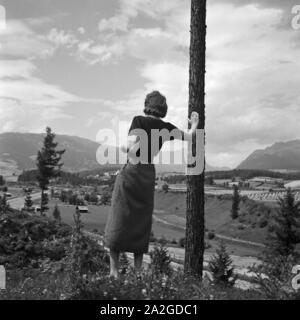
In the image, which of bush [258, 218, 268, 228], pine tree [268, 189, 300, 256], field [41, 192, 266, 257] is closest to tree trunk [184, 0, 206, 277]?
pine tree [268, 189, 300, 256]

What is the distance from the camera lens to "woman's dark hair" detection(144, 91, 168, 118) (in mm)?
7910

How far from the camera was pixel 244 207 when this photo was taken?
112750 millimetres

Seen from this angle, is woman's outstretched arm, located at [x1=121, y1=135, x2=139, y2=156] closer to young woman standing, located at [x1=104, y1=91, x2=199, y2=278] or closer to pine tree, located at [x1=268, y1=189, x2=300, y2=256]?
young woman standing, located at [x1=104, y1=91, x2=199, y2=278]

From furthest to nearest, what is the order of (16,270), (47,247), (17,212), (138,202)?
(17,212) → (47,247) → (16,270) → (138,202)

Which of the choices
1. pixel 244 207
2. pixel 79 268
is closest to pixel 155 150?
pixel 79 268

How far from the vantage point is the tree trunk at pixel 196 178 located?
9.51 m

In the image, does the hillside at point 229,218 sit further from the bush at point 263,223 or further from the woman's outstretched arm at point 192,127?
the woman's outstretched arm at point 192,127

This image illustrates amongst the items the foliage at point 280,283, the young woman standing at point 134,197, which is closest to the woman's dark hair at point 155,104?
the young woman standing at point 134,197

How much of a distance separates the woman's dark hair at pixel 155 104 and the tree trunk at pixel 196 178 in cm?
159

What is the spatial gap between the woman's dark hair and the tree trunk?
5.23ft

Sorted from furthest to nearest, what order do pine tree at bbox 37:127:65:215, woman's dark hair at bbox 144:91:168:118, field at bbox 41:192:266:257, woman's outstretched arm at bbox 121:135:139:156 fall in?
field at bbox 41:192:266:257, pine tree at bbox 37:127:65:215, woman's dark hair at bbox 144:91:168:118, woman's outstretched arm at bbox 121:135:139:156

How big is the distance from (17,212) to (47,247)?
3.06 metres

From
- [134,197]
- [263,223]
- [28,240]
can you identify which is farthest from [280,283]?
[263,223]
